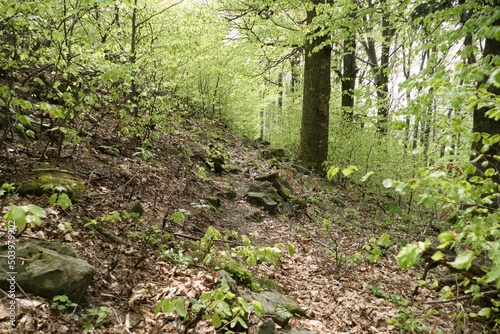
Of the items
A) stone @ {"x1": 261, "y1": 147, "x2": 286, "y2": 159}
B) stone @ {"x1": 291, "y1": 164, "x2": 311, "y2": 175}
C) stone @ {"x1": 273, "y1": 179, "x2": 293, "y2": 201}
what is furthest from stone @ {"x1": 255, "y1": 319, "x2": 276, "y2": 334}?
stone @ {"x1": 261, "y1": 147, "x2": 286, "y2": 159}

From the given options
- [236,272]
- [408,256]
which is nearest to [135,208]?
[236,272]

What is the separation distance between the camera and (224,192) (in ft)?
26.3

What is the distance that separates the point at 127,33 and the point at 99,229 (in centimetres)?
538

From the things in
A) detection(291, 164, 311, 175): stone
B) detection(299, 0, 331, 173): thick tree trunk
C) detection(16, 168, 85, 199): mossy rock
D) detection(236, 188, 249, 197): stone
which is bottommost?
detection(236, 188, 249, 197): stone

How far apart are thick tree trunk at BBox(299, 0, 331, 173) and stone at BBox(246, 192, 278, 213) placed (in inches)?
153

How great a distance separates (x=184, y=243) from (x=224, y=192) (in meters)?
3.20

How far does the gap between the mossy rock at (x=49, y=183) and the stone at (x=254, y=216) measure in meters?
3.70

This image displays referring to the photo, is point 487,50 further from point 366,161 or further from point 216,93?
point 216,93

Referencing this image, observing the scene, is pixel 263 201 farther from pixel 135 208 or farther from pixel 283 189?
pixel 135 208

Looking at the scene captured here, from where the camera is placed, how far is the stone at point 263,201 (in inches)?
316

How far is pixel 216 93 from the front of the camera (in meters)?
15.3

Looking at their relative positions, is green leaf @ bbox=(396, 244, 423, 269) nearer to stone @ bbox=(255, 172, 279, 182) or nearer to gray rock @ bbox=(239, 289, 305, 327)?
gray rock @ bbox=(239, 289, 305, 327)

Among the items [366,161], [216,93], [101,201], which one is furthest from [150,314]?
[216,93]

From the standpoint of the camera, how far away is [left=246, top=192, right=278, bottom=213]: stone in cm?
803
